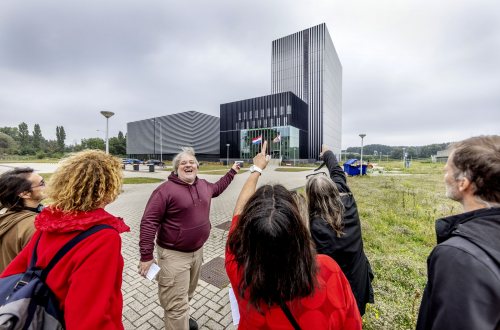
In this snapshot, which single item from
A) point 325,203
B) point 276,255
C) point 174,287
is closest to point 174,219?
point 174,287

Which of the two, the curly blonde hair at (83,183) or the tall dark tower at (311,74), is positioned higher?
the tall dark tower at (311,74)

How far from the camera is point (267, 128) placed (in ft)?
186

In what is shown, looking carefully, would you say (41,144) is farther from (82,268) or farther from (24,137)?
(82,268)

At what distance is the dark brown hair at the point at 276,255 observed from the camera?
1007 millimetres

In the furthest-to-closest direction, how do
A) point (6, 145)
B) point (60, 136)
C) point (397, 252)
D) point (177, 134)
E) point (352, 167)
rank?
point (60, 136) < point (6, 145) < point (177, 134) < point (352, 167) < point (397, 252)

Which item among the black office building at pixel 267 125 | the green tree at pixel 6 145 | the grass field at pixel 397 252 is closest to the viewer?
the grass field at pixel 397 252

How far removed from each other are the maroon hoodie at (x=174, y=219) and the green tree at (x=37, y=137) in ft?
382

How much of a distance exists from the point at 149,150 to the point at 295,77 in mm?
54873

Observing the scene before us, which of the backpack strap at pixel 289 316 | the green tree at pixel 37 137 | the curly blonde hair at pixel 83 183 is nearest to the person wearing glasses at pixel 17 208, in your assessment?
the curly blonde hair at pixel 83 183

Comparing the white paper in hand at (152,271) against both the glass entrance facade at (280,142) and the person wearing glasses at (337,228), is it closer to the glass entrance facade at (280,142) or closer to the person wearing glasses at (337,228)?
the person wearing glasses at (337,228)

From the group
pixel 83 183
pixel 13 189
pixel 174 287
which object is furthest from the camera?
pixel 174 287

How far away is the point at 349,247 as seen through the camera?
2.09m

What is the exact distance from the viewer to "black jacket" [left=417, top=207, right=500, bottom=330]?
94 centimetres

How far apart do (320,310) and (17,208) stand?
267 cm
